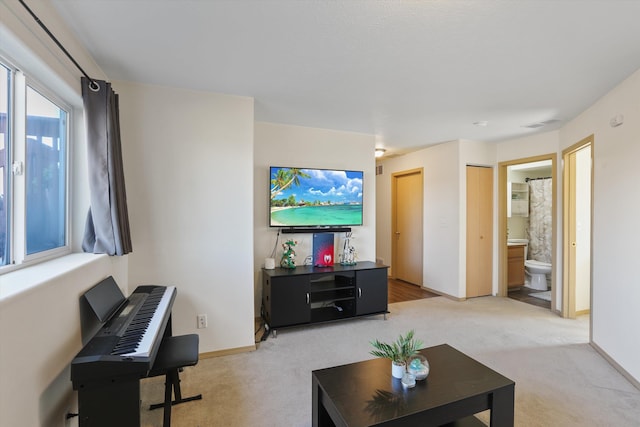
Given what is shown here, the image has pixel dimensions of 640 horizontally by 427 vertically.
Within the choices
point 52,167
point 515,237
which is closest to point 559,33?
point 52,167

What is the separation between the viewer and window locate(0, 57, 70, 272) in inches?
58.6

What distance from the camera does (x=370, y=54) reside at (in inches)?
83.7

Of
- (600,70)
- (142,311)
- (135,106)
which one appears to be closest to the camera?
(142,311)

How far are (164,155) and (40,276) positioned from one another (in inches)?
58.7

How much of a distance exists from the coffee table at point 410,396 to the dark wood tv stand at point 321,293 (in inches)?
→ 59.0

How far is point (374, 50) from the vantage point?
2.07 meters

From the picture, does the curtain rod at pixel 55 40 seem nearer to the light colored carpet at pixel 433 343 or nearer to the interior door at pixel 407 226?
the light colored carpet at pixel 433 343

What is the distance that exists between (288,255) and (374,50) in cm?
229

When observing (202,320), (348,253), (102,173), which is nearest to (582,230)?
(348,253)

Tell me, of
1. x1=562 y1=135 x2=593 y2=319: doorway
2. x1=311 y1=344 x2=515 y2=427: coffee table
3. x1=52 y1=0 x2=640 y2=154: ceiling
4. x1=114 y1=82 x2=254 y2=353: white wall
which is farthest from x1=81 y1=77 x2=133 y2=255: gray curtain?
x1=562 y1=135 x2=593 y2=319: doorway

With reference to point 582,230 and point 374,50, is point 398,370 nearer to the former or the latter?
point 374,50

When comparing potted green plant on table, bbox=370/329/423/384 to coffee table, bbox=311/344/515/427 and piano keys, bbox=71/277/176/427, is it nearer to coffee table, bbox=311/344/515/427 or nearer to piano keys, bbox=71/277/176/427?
coffee table, bbox=311/344/515/427

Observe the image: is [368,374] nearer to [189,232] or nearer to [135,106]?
[189,232]

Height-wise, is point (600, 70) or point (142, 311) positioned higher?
point (600, 70)
